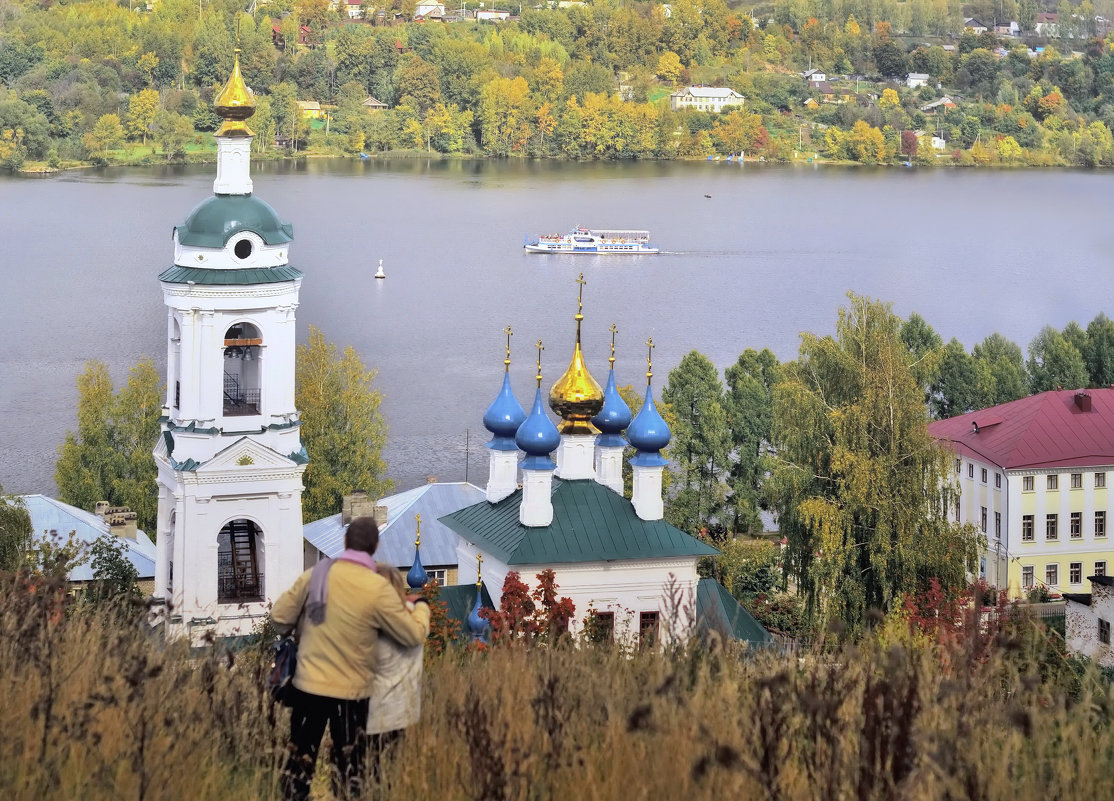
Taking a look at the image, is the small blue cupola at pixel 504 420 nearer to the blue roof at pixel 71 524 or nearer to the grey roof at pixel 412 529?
the grey roof at pixel 412 529

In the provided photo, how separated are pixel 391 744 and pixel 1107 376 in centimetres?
1954

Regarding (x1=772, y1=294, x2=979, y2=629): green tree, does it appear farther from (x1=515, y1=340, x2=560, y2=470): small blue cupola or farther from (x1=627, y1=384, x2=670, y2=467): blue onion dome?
(x1=515, y1=340, x2=560, y2=470): small blue cupola

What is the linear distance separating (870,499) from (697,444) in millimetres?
5203

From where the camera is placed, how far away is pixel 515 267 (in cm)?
4312

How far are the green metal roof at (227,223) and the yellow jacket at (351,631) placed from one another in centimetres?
654

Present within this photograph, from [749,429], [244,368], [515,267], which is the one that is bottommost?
[749,429]

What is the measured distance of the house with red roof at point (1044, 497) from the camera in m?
15.9

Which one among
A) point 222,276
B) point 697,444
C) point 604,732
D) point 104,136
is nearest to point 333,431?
point 697,444

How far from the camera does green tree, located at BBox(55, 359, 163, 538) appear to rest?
15195 mm

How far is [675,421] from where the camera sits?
16781 mm

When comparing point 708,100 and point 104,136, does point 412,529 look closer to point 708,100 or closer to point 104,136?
point 104,136

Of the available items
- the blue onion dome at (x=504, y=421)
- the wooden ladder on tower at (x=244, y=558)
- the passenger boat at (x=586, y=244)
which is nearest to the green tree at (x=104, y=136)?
the passenger boat at (x=586, y=244)

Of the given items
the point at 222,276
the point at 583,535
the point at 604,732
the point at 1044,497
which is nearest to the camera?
the point at 604,732

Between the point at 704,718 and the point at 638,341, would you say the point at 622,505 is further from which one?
the point at 638,341
